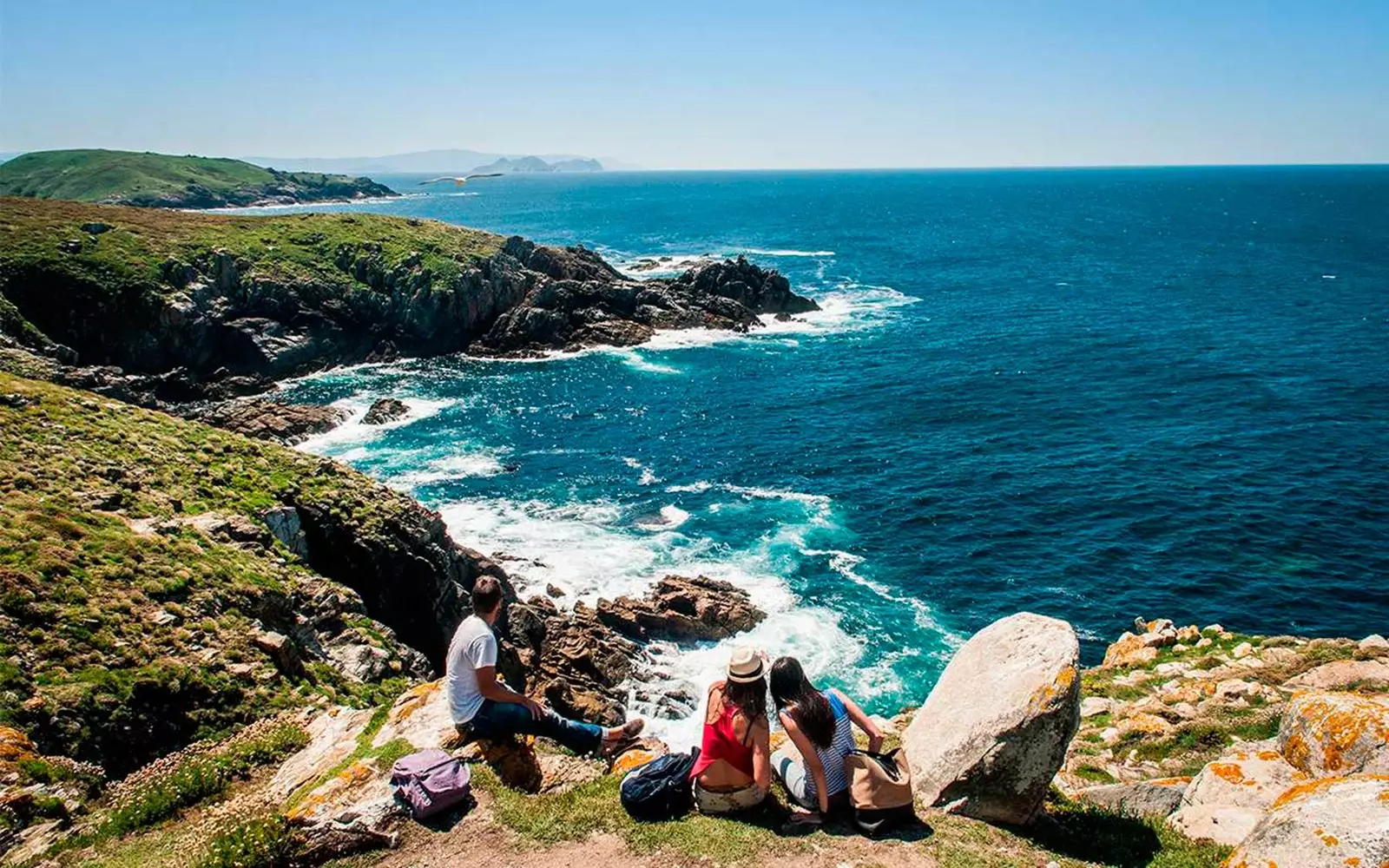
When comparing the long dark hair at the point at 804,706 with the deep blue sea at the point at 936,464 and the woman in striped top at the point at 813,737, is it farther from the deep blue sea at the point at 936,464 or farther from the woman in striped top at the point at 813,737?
the deep blue sea at the point at 936,464

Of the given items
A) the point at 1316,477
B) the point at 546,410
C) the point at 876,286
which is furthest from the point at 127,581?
the point at 876,286

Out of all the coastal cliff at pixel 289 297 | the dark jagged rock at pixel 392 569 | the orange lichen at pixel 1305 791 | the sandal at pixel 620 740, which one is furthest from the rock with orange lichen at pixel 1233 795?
the coastal cliff at pixel 289 297

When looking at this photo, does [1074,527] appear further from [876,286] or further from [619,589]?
[876,286]

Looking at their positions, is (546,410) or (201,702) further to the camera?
(546,410)

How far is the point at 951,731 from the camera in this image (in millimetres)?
13289

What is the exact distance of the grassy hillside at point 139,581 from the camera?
16.7 metres

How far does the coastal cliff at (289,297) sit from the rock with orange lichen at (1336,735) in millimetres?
63241

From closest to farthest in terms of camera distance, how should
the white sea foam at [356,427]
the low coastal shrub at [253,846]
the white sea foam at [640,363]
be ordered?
the low coastal shrub at [253,846]
the white sea foam at [356,427]
the white sea foam at [640,363]

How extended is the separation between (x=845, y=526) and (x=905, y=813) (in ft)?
117

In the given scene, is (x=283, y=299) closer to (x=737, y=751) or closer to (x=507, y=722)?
(x=507, y=722)

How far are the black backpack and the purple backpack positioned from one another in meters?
2.68

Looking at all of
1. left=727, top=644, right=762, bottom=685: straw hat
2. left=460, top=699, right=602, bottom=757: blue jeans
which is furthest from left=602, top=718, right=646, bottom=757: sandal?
left=727, top=644, right=762, bottom=685: straw hat

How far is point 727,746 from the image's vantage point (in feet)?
39.5

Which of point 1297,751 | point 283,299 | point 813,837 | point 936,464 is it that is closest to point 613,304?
point 283,299
